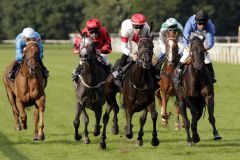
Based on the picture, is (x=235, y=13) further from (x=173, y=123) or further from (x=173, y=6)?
(x=173, y=123)

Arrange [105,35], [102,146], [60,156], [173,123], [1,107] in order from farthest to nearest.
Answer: [1,107]
[173,123]
[105,35]
[102,146]
[60,156]

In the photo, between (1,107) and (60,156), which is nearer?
(60,156)

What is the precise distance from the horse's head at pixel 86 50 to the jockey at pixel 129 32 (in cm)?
78

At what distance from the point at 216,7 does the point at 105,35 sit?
77.4m

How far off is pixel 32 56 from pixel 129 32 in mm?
1697

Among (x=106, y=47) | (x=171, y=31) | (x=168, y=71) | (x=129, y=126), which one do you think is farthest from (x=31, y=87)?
(x=171, y=31)

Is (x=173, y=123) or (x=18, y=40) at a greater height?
(x=18, y=40)

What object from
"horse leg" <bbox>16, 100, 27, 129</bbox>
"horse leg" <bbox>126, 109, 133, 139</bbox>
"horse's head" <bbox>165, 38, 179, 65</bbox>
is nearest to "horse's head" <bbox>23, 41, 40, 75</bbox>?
"horse leg" <bbox>16, 100, 27, 129</bbox>

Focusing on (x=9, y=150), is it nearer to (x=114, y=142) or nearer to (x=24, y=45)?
(x=114, y=142)

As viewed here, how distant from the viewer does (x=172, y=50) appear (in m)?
15.7

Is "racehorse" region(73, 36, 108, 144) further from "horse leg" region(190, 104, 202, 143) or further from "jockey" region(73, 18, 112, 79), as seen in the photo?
"horse leg" region(190, 104, 202, 143)

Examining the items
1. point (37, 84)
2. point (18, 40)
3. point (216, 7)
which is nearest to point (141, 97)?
point (37, 84)

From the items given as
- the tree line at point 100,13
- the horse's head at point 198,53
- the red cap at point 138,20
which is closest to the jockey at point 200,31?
the horse's head at point 198,53

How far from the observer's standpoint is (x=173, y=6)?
84.9 metres
